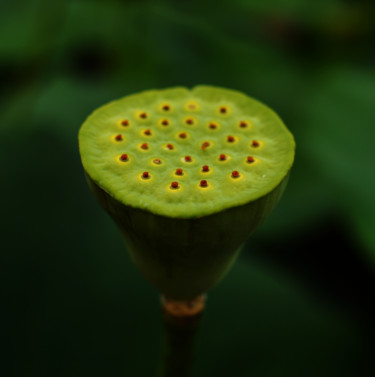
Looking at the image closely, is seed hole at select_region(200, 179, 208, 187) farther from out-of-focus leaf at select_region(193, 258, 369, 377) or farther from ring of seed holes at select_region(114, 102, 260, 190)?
out-of-focus leaf at select_region(193, 258, 369, 377)

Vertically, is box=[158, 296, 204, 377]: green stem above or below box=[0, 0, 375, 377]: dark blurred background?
above

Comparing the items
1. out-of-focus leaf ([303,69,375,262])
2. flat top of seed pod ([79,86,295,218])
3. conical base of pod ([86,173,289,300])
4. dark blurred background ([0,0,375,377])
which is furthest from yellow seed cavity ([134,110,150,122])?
out-of-focus leaf ([303,69,375,262])

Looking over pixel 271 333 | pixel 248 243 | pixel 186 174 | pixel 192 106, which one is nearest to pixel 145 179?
pixel 186 174

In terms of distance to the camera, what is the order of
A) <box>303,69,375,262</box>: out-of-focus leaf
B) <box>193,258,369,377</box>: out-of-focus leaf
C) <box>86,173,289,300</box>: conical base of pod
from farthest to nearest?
<box>303,69,375,262</box>: out-of-focus leaf
<box>193,258,369,377</box>: out-of-focus leaf
<box>86,173,289,300</box>: conical base of pod

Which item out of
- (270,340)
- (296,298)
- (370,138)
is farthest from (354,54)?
(270,340)

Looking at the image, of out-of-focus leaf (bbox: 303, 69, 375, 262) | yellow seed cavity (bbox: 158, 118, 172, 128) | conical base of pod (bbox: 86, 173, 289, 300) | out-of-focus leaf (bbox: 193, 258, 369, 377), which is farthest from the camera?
out-of-focus leaf (bbox: 303, 69, 375, 262)

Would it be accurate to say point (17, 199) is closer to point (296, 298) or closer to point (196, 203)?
point (296, 298)

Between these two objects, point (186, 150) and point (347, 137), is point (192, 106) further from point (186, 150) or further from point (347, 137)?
point (347, 137)

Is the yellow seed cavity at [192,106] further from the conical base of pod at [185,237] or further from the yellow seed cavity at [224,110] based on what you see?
the conical base of pod at [185,237]
